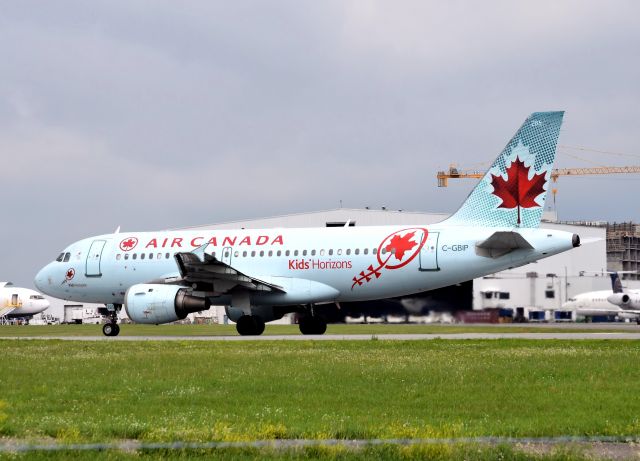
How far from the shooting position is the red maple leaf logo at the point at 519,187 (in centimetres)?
3684

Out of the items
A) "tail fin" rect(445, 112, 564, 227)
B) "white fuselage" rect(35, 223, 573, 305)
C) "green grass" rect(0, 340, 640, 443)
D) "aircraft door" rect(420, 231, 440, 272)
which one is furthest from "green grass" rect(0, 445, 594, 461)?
"tail fin" rect(445, 112, 564, 227)

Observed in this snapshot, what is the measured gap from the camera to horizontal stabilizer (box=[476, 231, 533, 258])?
3525 cm

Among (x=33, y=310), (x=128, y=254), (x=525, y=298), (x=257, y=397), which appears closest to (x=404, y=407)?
(x=257, y=397)

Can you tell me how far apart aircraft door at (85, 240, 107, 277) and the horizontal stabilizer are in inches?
694

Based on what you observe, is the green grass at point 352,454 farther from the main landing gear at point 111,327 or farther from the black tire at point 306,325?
the main landing gear at point 111,327

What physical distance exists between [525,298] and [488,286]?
32.1 feet

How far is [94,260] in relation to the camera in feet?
142

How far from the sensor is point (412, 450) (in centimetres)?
912

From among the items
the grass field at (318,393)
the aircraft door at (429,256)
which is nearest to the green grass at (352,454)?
the grass field at (318,393)

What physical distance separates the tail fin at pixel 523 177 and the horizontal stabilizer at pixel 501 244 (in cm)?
136

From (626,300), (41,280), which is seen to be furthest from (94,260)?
(626,300)

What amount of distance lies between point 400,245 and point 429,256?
50.7 inches

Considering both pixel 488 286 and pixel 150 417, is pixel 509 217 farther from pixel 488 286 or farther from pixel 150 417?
pixel 150 417

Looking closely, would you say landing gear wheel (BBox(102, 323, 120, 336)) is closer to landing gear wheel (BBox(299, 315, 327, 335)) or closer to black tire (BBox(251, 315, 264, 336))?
black tire (BBox(251, 315, 264, 336))
